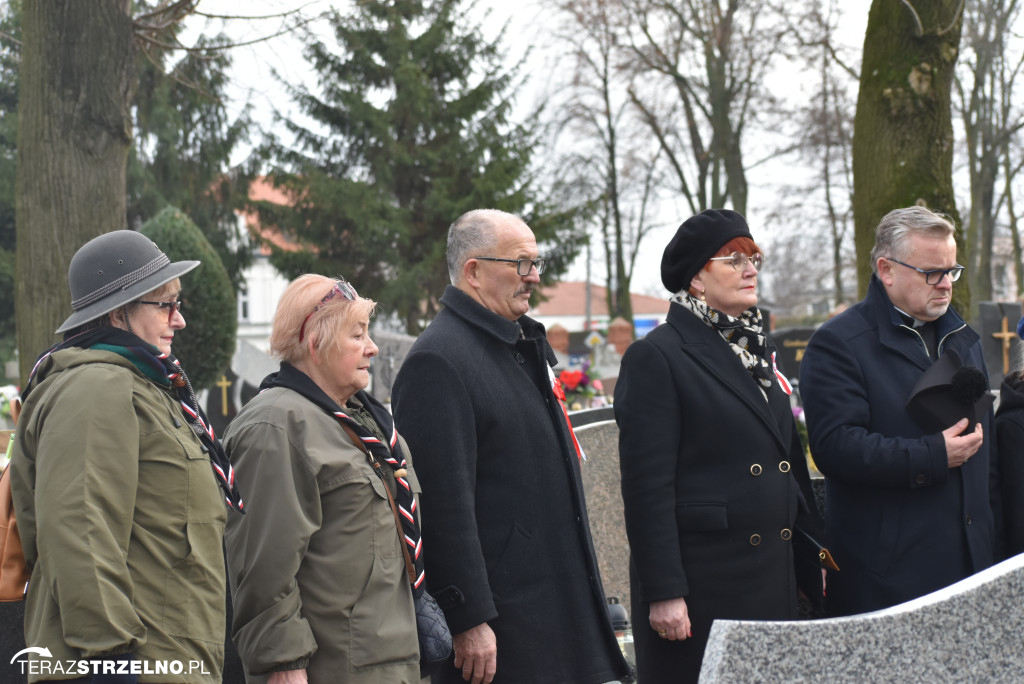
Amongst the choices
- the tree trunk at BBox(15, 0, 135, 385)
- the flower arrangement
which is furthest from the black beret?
the flower arrangement

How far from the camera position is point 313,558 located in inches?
100

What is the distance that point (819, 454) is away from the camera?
10.8 ft

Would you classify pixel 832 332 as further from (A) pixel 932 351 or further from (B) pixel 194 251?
(B) pixel 194 251

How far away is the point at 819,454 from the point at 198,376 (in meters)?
11.6

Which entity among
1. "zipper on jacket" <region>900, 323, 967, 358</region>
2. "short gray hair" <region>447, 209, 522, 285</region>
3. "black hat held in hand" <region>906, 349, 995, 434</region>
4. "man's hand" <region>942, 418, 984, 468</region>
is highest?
"short gray hair" <region>447, 209, 522, 285</region>

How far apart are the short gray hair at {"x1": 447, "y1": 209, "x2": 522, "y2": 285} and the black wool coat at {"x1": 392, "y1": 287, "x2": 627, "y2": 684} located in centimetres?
13

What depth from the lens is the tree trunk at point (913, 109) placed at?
6629mm

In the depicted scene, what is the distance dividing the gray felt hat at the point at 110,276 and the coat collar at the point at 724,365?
1602 mm

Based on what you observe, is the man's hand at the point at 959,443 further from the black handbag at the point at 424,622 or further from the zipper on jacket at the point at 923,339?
the black handbag at the point at 424,622

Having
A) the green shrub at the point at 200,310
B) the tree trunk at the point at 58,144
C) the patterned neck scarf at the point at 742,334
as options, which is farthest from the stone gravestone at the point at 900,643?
the green shrub at the point at 200,310

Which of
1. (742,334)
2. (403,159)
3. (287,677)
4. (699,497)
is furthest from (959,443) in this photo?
(403,159)

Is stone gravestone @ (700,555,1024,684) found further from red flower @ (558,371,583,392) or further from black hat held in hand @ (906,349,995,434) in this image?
red flower @ (558,371,583,392)

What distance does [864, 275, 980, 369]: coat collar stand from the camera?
3406 millimetres

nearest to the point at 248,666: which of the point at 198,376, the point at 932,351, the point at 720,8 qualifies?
the point at 932,351
